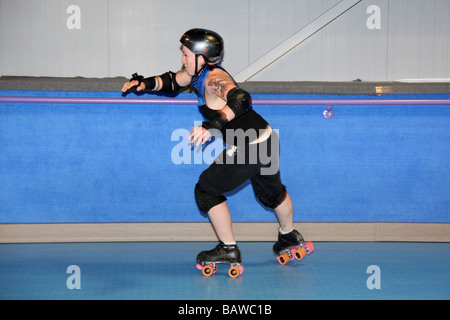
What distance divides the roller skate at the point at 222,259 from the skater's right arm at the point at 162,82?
0.96 m

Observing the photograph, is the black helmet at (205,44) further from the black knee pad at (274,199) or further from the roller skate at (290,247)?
the roller skate at (290,247)

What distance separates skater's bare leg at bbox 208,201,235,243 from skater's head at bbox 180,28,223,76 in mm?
746

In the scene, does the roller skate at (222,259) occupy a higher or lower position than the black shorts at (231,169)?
lower

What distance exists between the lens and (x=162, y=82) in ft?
10.3

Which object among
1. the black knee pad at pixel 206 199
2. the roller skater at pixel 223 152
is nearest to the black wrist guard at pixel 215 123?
the roller skater at pixel 223 152

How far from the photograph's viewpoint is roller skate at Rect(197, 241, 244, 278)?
9.37ft

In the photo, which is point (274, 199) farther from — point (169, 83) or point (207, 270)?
point (169, 83)

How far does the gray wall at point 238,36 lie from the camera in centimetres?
557

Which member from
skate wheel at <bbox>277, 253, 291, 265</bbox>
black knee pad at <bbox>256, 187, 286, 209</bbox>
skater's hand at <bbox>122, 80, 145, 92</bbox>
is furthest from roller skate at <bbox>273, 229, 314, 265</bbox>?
skater's hand at <bbox>122, 80, 145, 92</bbox>

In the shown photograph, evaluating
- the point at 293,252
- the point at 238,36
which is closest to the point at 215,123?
the point at 293,252

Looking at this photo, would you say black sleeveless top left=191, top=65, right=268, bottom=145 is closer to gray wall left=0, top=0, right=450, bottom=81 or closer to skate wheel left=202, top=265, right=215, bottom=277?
skate wheel left=202, top=265, right=215, bottom=277

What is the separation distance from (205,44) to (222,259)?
1128mm
